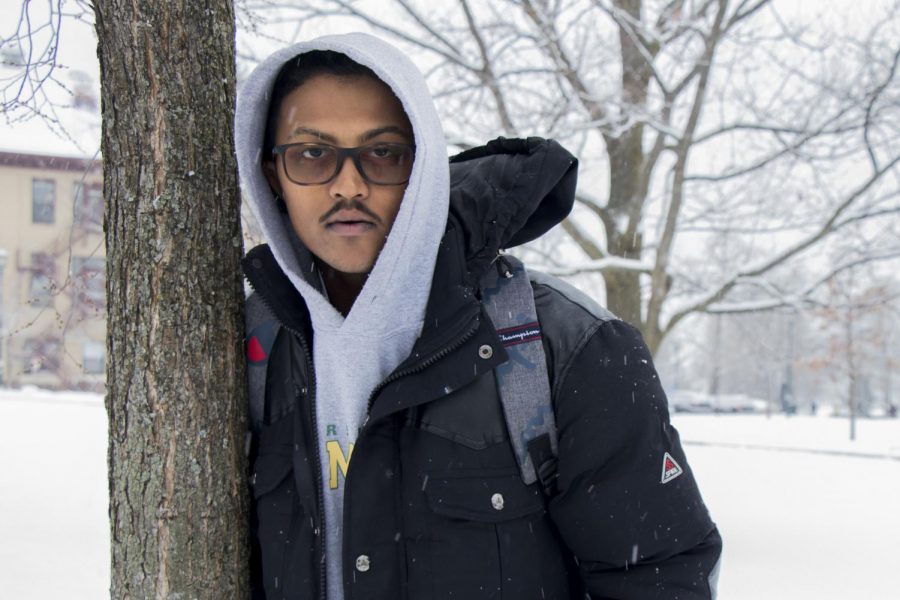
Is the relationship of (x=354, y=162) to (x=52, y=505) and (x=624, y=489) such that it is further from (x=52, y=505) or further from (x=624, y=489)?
(x=52, y=505)

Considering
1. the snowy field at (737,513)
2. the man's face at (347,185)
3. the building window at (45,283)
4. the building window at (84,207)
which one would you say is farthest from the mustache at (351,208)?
the snowy field at (737,513)

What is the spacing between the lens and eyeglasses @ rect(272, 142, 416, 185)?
1.73 metres

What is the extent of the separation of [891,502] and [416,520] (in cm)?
1202

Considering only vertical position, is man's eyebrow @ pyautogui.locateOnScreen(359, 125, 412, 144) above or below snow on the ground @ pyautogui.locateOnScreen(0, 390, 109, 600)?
above

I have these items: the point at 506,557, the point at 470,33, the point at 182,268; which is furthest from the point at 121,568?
the point at 470,33

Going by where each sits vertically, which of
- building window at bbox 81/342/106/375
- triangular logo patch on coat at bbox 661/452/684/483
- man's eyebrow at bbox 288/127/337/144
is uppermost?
man's eyebrow at bbox 288/127/337/144

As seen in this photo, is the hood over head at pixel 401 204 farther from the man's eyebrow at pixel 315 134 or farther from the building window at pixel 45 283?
the building window at pixel 45 283

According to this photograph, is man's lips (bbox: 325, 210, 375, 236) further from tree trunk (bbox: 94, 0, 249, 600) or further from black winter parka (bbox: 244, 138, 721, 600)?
tree trunk (bbox: 94, 0, 249, 600)

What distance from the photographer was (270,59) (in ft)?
5.97

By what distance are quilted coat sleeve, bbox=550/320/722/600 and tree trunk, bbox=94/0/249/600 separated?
86 centimetres

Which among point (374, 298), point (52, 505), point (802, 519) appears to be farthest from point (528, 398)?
point (52, 505)

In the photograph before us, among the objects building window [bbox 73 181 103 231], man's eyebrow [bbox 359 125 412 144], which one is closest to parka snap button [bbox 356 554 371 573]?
man's eyebrow [bbox 359 125 412 144]

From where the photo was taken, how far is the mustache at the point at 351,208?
68.0 inches

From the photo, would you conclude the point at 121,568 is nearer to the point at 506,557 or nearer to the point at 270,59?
the point at 506,557
